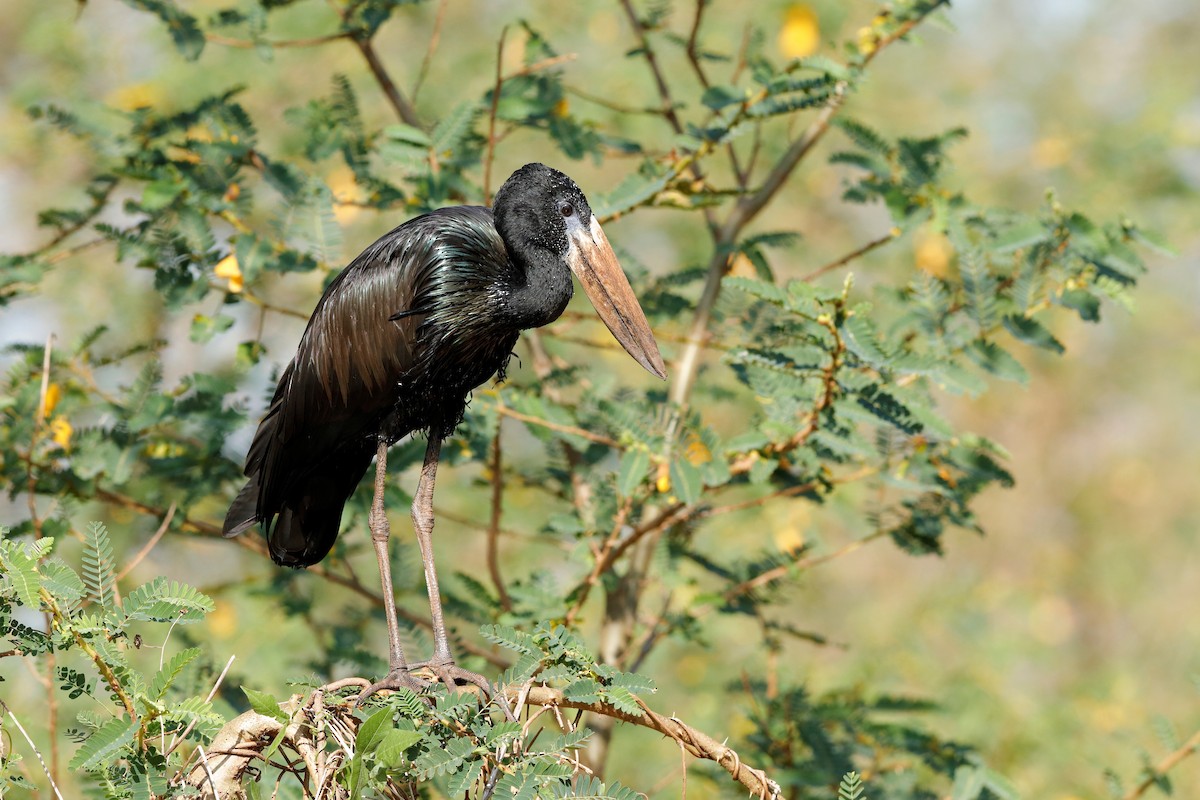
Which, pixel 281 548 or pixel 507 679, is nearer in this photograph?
pixel 507 679

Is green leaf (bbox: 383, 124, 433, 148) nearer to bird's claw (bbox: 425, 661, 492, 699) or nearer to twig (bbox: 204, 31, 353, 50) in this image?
twig (bbox: 204, 31, 353, 50)

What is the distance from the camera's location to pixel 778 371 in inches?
145

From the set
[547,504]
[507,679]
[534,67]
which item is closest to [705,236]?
[547,504]

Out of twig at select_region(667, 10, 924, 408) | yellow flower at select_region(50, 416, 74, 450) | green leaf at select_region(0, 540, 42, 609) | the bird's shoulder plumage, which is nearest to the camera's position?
green leaf at select_region(0, 540, 42, 609)

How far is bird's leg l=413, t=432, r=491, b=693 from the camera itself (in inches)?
135

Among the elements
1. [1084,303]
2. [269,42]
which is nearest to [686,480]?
[1084,303]

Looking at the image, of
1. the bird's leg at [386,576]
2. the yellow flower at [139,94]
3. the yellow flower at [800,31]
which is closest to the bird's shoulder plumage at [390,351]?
the bird's leg at [386,576]

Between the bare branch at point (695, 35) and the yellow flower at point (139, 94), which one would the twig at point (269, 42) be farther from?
the yellow flower at point (139, 94)

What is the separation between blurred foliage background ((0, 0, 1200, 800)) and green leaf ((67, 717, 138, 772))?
7.43ft

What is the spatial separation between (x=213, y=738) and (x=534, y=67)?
105 inches

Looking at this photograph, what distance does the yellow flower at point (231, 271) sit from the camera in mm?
4188

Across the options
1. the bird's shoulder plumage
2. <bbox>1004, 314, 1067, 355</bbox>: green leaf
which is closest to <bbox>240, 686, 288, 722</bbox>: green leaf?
the bird's shoulder plumage

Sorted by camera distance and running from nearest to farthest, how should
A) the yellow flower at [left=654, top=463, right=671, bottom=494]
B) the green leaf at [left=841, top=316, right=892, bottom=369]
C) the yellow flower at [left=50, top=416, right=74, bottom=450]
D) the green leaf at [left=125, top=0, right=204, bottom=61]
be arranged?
the green leaf at [left=841, top=316, right=892, bottom=369], the yellow flower at [left=654, top=463, right=671, bottom=494], the yellow flower at [left=50, top=416, right=74, bottom=450], the green leaf at [left=125, top=0, right=204, bottom=61]

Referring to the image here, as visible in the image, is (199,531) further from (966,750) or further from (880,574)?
(880,574)
